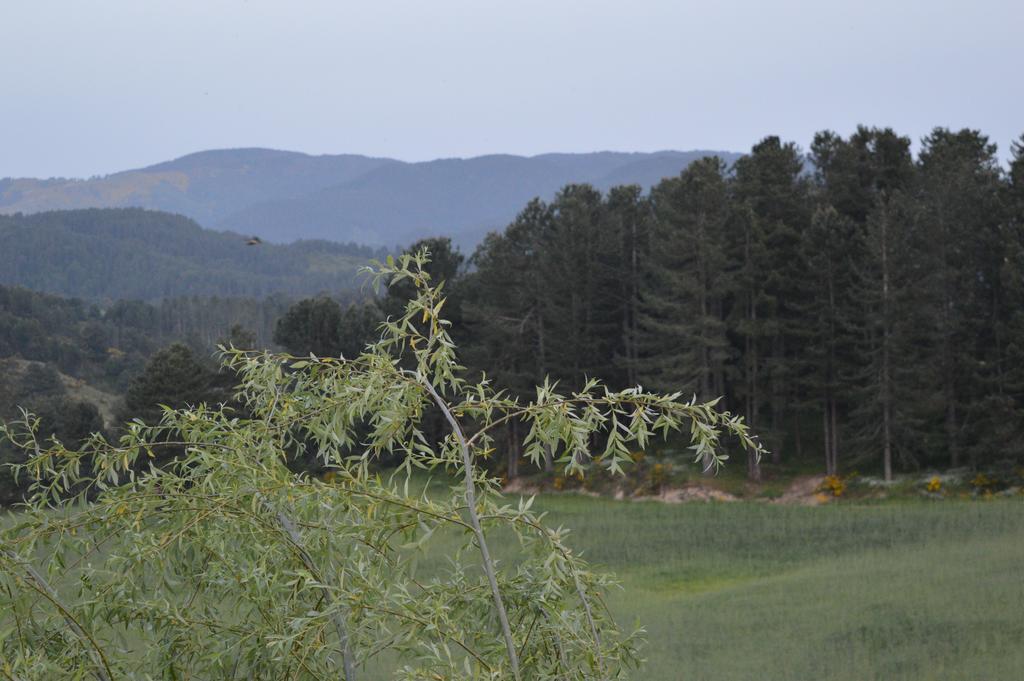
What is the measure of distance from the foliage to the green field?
19.7ft

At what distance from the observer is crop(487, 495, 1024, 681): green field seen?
16375mm

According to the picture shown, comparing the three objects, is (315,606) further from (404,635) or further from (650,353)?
(650,353)

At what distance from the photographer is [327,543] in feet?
14.7

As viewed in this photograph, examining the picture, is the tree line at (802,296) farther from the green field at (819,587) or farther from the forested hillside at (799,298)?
the green field at (819,587)

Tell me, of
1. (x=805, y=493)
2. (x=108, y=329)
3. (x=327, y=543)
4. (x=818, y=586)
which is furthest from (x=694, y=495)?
(x=108, y=329)

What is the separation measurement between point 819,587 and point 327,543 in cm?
1997

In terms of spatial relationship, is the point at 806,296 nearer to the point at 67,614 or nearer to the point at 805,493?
the point at 805,493

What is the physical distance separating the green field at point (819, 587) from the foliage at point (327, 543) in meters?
6.00

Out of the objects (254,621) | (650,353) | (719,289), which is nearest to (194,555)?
(254,621)

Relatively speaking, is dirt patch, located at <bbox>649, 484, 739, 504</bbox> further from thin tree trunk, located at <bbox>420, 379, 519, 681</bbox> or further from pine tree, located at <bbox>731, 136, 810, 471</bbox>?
thin tree trunk, located at <bbox>420, 379, 519, 681</bbox>

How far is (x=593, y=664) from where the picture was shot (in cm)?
437

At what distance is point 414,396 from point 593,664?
1.39 meters

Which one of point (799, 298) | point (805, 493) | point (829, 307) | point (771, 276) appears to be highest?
point (771, 276)

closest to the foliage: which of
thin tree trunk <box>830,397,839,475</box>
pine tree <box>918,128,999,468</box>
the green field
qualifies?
the green field
